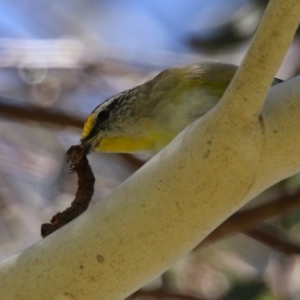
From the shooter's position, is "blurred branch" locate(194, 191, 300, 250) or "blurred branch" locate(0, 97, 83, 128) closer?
"blurred branch" locate(194, 191, 300, 250)

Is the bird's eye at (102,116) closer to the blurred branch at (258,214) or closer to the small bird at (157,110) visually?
the small bird at (157,110)

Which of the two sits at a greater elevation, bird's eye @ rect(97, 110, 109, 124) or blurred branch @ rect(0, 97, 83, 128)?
blurred branch @ rect(0, 97, 83, 128)

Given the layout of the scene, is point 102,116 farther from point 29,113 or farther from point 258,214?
point 258,214

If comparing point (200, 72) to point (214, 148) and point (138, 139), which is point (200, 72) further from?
point (214, 148)

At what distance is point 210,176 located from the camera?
0.81 metres

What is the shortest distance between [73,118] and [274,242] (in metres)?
0.69

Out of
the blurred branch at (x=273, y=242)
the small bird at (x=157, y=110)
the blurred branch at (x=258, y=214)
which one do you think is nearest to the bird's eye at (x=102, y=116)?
the small bird at (x=157, y=110)

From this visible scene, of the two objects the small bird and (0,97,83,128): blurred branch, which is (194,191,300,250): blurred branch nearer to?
the small bird

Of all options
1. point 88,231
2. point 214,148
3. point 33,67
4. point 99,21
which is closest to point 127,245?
point 88,231

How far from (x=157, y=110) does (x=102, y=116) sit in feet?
0.57

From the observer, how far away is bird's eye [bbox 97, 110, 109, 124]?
1.56m

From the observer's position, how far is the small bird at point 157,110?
4.53 feet

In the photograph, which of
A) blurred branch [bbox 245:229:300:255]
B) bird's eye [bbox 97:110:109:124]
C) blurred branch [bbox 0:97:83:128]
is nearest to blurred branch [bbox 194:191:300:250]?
blurred branch [bbox 245:229:300:255]

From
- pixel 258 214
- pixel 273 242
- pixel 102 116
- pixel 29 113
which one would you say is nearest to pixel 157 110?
pixel 102 116
